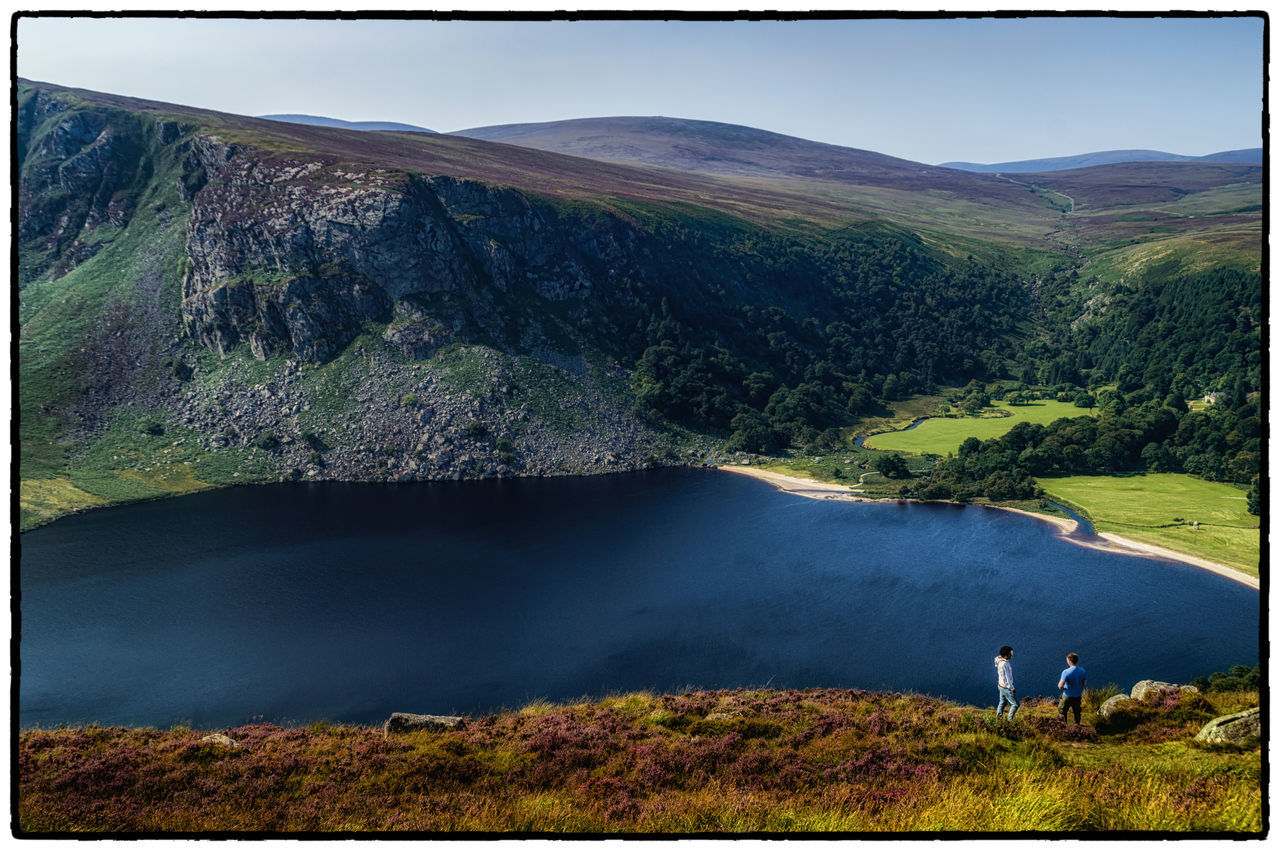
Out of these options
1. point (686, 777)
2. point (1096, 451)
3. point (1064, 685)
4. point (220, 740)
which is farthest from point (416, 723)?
point (1096, 451)

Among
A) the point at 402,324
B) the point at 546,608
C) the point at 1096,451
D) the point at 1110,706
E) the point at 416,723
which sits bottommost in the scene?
the point at 546,608

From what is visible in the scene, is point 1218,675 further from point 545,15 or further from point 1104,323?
point 1104,323

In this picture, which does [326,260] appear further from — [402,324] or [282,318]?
[402,324]

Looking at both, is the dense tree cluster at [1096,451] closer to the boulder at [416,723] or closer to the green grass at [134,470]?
the boulder at [416,723]

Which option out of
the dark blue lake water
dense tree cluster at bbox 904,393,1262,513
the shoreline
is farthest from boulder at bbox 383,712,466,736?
dense tree cluster at bbox 904,393,1262,513

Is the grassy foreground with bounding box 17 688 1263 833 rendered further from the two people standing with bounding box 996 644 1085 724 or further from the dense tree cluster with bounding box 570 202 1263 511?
the dense tree cluster with bounding box 570 202 1263 511

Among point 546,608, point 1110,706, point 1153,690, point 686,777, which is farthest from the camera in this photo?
point 546,608

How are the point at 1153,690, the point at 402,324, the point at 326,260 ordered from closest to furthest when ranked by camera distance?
the point at 1153,690
the point at 402,324
the point at 326,260
